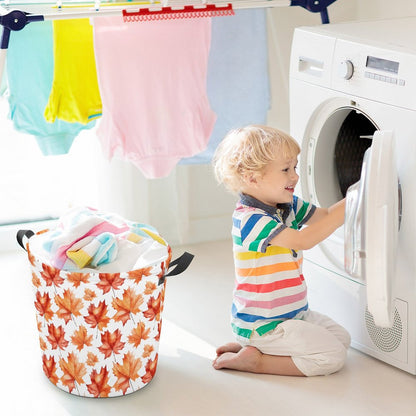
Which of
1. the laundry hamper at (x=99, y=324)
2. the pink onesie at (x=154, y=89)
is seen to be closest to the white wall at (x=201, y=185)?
the pink onesie at (x=154, y=89)

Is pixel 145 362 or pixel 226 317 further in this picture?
pixel 226 317

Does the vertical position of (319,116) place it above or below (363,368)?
above

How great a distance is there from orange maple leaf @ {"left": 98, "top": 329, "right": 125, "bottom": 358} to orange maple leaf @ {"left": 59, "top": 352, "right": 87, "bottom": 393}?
0.22 feet

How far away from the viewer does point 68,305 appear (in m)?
1.85

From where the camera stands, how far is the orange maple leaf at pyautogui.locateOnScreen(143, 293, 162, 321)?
188cm

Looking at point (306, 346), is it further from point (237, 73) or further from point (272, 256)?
point (237, 73)

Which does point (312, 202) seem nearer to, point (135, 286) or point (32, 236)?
point (135, 286)

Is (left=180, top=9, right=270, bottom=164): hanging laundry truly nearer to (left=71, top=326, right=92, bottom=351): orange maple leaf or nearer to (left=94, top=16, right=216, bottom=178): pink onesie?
(left=94, top=16, right=216, bottom=178): pink onesie

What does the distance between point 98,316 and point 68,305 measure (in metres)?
0.07

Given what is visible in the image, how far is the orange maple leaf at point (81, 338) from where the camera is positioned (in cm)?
186

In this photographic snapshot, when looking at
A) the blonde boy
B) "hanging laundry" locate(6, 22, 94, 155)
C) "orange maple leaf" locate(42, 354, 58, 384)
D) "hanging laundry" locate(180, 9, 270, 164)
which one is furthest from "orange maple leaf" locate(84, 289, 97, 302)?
"hanging laundry" locate(180, 9, 270, 164)

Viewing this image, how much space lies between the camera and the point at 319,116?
212 cm

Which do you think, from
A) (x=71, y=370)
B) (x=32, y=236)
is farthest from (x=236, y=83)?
(x=71, y=370)

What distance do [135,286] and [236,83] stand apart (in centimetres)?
99
